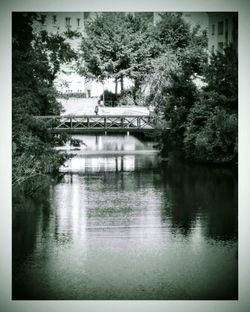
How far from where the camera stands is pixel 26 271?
19.0 feet

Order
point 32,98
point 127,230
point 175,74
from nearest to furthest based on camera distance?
1. point 127,230
2. point 32,98
3. point 175,74

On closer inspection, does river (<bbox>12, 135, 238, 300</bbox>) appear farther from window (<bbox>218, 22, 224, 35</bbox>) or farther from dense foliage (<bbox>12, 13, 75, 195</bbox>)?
window (<bbox>218, 22, 224, 35</bbox>)

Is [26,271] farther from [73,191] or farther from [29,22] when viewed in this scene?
[29,22]

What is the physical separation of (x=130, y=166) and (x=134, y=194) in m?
0.28

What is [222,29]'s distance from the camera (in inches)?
234

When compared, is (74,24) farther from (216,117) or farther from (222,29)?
(216,117)

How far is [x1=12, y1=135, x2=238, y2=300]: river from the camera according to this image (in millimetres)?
5770

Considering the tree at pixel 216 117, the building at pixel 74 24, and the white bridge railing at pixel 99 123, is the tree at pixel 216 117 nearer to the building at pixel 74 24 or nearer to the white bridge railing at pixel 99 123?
the building at pixel 74 24

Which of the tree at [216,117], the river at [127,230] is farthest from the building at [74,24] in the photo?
the river at [127,230]

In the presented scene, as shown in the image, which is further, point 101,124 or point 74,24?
point 101,124

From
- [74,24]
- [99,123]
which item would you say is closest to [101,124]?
[99,123]

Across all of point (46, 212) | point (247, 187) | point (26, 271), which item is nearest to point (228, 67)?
point (247, 187)

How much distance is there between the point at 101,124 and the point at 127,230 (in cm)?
102

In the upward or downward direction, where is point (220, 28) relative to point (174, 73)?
upward
